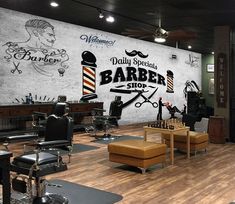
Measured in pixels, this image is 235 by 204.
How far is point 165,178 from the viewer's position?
15.6 ft

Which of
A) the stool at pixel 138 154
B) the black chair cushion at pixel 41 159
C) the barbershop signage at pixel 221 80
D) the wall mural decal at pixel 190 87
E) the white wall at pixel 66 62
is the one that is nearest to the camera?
the black chair cushion at pixel 41 159

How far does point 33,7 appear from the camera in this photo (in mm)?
7254

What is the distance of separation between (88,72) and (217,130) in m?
4.23

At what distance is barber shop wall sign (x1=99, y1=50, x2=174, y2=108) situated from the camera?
35.3ft

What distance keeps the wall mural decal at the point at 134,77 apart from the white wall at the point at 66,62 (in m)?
0.07

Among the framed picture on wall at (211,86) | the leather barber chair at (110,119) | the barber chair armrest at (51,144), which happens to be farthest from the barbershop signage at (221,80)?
the framed picture on wall at (211,86)

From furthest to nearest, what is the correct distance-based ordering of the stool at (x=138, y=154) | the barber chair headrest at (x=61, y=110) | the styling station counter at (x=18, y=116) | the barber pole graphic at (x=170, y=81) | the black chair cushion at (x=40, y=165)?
the barber pole graphic at (x=170, y=81) < the styling station counter at (x=18, y=116) < the stool at (x=138, y=154) < the barber chair headrest at (x=61, y=110) < the black chair cushion at (x=40, y=165)

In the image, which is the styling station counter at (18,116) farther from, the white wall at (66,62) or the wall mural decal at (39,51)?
the wall mural decal at (39,51)

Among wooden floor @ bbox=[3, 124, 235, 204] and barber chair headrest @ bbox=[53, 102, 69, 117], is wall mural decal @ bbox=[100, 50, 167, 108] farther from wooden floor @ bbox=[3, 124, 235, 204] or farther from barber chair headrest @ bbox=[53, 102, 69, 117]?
barber chair headrest @ bbox=[53, 102, 69, 117]

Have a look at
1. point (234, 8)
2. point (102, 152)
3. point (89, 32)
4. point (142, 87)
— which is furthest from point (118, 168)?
point (142, 87)

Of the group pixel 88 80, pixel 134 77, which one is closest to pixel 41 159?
pixel 88 80

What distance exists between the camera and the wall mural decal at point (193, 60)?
14844mm

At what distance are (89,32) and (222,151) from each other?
5.30 meters

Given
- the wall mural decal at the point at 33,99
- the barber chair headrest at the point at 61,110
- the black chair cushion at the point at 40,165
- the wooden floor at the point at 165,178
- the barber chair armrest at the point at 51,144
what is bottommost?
the wooden floor at the point at 165,178
